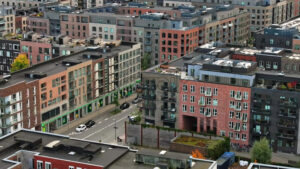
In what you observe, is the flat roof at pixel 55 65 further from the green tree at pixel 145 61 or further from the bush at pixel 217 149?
the bush at pixel 217 149

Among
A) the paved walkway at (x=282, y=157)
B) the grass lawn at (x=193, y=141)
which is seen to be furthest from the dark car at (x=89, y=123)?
the paved walkway at (x=282, y=157)

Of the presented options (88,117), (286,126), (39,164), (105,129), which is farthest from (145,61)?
(39,164)

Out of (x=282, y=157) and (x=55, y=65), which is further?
(x=55, y=65)

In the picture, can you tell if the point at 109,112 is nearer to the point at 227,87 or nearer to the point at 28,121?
the point at 28,121

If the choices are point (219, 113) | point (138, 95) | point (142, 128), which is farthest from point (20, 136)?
point (138, 95)

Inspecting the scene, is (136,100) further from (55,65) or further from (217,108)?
(217,108)

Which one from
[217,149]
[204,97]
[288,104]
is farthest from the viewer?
[204,97]
